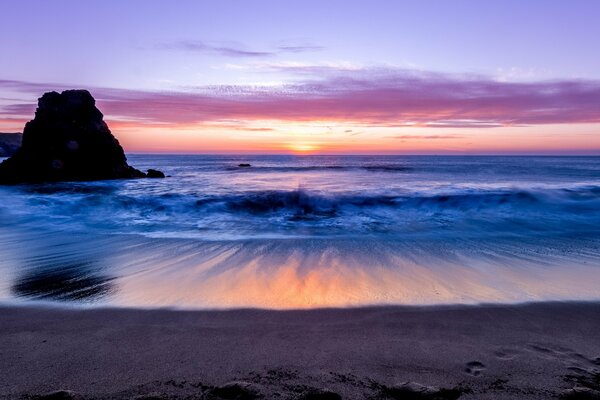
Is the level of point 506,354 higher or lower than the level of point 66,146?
lower

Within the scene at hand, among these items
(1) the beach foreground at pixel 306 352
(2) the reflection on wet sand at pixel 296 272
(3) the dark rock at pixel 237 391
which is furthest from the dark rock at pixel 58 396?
(2) the reflection on wet sand at pixel 296 272

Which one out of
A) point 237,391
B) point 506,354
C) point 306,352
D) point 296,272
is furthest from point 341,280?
point 237,391

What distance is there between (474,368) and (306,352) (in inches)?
47.0

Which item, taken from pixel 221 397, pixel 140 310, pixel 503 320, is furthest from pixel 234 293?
pixel 503 320

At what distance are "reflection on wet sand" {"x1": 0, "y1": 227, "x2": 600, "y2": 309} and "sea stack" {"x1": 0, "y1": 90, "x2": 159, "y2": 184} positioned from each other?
19.8 meters

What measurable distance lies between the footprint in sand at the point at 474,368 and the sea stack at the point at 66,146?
2725 centimetres

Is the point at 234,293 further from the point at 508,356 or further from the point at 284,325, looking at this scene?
the point at 508,356

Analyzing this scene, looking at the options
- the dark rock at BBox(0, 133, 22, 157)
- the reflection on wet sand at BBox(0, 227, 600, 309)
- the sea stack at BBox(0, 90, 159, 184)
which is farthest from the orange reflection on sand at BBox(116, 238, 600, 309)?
the dark rock at BBox(0, 133, 22, 157)

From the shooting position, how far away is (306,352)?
303 cm

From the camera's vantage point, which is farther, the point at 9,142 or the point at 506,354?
the point at 9,142

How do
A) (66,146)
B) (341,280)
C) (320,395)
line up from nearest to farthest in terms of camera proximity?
(320,395), (341,280), (66,146)

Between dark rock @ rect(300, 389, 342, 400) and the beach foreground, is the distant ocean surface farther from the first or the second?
dark rock @ rect(300, 389, 342, 400)

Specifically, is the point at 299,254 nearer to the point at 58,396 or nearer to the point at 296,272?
the point at 296,272

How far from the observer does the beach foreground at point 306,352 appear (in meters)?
2.52
